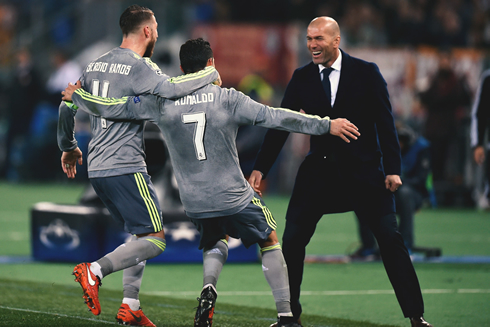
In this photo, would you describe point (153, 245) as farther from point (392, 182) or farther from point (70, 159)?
point (392, 182)

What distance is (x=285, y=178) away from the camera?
58.0ft

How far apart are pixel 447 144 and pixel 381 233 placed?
35.4ft

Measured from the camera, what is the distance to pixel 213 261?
18.4ft

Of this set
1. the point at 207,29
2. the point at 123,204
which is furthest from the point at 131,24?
the point at 207,29

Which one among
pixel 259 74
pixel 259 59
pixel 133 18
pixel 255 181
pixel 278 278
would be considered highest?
pixel 259 59

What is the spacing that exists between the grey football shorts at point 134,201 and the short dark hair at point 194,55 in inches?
33.9

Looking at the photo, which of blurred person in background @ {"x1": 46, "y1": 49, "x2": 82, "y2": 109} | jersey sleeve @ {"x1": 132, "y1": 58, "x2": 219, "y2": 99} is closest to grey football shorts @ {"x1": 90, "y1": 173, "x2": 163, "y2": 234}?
jersey sleeve @ {"x1": 132, "y1": 58, "x2": 219, "y2": 99}

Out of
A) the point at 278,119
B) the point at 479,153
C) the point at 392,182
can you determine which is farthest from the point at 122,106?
the point at 479,153

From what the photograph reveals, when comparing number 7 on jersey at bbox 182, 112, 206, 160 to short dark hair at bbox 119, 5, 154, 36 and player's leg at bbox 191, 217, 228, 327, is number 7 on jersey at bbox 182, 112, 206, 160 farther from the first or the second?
short dark hair at bbox 119, 5, 154, 36

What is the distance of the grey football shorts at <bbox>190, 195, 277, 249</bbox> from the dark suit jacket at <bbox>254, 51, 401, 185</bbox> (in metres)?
0.68

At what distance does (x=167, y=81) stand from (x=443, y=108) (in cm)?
1133

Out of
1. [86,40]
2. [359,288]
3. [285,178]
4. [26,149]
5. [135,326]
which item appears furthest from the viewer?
[86,40]

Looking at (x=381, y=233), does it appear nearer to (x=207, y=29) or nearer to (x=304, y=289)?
(x=304, y=289)

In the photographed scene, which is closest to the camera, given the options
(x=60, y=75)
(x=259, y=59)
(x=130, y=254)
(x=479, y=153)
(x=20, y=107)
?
(x=130, y=254)
